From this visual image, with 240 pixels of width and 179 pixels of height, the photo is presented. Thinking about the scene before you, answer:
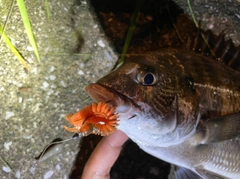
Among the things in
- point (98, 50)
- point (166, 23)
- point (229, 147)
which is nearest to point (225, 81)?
point (229, 147)

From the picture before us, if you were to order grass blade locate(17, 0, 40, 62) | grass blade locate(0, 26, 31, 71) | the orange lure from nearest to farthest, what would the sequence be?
the orange lure < grass blade locate(17, 0, 40, 62) < grass blade locate(0, 26, 31, 71)

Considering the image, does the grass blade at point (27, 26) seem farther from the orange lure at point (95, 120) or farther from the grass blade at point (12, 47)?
the orange lure at point (95, 120)

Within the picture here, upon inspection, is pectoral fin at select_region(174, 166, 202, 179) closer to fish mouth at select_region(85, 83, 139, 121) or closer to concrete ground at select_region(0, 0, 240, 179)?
concrete ground at select_region(0, 0, 240, 179)

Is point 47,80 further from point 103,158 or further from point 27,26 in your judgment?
point 103,158

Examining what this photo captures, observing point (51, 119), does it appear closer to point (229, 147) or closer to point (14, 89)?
point (14, 89)

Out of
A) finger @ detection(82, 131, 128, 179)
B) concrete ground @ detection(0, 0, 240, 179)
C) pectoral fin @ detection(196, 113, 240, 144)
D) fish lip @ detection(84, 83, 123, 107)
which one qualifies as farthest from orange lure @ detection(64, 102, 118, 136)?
concrete ground @ detection(0, 0, 240, 179)

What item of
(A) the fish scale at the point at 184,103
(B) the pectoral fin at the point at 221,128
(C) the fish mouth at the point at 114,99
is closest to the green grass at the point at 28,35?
(A) the fish scale at the point at 184,103

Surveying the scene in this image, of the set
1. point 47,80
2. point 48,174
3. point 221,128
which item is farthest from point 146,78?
point 48,174
